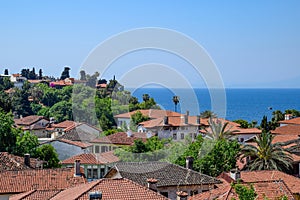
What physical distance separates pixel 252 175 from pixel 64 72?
119 meters

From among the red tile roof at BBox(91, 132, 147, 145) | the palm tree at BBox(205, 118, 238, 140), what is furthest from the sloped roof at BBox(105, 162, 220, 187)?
the palm tree at BBox(205, 118, 238, 140)

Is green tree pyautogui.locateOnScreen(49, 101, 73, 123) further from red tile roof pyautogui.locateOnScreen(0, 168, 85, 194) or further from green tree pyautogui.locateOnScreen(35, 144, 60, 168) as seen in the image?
red tile roof pyautogui.locateOnScreen(0, 168, 85, 194)

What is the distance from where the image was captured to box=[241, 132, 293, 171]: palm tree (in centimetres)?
2967

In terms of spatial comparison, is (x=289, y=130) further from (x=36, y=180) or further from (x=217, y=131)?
(x=36, y=180)

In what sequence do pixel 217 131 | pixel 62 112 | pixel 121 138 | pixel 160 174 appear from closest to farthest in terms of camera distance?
pixel 160 174
pixel 121 138
pixel 217 131
pixel 62 112

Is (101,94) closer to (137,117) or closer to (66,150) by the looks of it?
(137,117)

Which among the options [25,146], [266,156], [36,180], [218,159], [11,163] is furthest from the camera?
[25,146]

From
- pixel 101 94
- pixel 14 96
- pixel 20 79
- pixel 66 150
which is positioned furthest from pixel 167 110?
pixel 20 79

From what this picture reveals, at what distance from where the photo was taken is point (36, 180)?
23.0 m

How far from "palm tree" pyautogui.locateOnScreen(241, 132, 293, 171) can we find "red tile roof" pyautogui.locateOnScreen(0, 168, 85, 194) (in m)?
11.0

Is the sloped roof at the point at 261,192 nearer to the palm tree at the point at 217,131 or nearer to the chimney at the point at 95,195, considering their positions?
the chimney at the point at 95,195

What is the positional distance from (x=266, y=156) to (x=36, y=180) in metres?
13.5

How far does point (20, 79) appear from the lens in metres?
124

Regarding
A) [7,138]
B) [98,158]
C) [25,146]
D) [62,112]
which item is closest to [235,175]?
[98,158]
